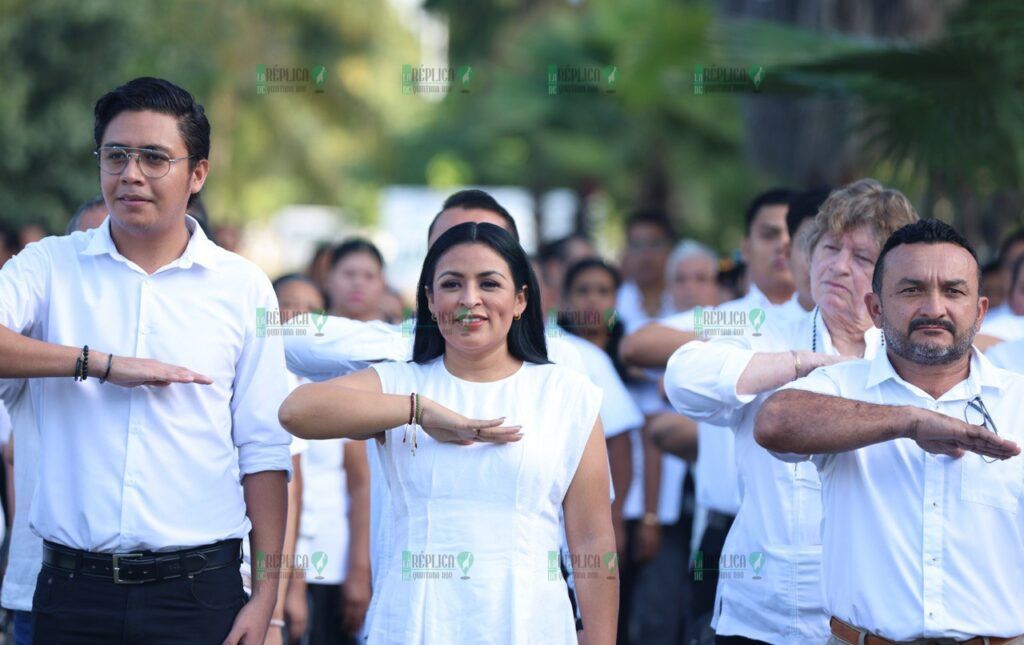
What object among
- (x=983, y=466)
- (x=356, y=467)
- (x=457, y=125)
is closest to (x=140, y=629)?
(x=983, y=466)

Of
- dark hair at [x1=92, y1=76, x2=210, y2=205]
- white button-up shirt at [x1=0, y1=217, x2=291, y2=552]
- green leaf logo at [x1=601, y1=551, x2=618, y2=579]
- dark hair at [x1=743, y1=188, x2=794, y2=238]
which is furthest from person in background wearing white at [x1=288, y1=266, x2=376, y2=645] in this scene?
green leaf logo at [x1=601, y1=551, x2=618, y2=579]

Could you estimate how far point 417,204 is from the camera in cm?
2452

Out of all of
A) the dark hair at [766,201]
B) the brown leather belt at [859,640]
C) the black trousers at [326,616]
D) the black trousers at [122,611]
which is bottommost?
the black trousers at [326,616]

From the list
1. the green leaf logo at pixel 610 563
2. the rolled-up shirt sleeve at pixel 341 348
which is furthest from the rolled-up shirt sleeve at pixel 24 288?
the green leaf logo at pixel 610 563

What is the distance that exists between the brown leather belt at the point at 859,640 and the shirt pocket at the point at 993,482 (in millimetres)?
341

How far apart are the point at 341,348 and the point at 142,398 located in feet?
2.25

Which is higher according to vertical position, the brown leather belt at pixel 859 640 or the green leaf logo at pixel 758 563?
the green leaf logo at pixel 758 563

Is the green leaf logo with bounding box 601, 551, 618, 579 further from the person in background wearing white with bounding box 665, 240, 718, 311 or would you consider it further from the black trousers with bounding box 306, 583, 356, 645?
the person in background wearing white with bounding box 665, 240, 718, 311

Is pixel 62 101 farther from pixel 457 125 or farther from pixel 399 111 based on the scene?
pixel 399 111

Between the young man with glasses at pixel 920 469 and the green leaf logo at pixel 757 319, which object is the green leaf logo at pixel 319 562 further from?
the young man with glasses at pixel 920 469

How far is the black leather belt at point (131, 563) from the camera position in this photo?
12.6 ft

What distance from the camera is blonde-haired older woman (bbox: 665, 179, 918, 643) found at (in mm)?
4328

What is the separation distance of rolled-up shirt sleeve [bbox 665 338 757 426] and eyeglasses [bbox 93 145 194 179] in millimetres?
1657

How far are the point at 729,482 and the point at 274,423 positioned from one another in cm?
219
